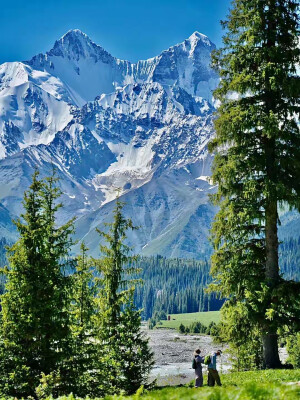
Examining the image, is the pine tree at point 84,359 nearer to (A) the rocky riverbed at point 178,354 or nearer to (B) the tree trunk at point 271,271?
(B) the tree trunk at point 271,271

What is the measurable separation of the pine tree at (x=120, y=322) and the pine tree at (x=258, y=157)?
532 cm

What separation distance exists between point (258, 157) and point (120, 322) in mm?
Result: 11585

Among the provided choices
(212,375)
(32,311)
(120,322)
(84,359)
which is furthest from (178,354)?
(32,311)

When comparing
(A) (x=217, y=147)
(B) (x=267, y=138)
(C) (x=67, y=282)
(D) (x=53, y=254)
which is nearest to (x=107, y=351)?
(C) (x=67, y=282)

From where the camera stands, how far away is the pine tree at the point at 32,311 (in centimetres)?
1947

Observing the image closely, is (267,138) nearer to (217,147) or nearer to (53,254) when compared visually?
(217,147)

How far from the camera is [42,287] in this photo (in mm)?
20688

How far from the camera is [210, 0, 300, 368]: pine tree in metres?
19.8

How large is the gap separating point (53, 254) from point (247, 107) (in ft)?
38.8

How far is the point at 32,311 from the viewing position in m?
20.0

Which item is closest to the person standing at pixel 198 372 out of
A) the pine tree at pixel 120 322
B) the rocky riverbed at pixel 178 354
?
the pine tree at pixel 120 322

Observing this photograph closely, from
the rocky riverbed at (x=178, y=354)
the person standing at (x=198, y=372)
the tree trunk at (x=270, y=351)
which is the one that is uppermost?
the tree trunk at (x=270, y=351)

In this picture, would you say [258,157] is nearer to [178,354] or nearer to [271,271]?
[271,271]

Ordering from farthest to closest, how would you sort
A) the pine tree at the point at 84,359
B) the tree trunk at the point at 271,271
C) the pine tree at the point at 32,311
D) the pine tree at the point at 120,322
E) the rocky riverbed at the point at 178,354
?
1. the rocky riverbed at the point at 178,354
2. the pine tree at the point at 120,322
3. the pine tree at the point at 84,359
4. the tree trunk at the point at 271,271
5. the pine tree at the point at 32,311
